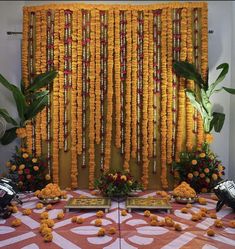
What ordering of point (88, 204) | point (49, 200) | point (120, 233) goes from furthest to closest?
point (49, 200) → point (88, 204) → point (120, 233)

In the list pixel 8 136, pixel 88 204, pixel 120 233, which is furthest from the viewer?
pixel 8 136

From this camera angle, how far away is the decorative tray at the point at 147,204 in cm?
302

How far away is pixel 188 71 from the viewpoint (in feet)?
12.4

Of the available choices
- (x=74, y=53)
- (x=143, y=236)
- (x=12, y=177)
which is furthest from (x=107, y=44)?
(x=143, y=236)

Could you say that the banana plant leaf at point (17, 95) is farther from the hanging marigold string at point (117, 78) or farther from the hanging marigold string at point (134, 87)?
the hanging marigold string at point (134, 87)

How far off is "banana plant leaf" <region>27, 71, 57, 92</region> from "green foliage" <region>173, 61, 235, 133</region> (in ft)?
4.96

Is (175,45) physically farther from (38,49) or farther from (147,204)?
(147,204)

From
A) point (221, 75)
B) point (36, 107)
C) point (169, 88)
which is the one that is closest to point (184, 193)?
point (169, 88)

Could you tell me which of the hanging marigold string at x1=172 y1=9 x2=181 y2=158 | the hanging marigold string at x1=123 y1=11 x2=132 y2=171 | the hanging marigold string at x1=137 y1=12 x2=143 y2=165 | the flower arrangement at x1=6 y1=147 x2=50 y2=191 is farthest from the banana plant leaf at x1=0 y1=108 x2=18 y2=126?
the hanging marigold string at x1=172 y1=9 x2=181 y2=158

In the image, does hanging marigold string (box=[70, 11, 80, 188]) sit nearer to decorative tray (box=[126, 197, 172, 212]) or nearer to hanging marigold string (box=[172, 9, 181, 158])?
decorative tray (box=[126, 197, 172, 212])

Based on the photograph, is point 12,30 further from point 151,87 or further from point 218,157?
point 218,157

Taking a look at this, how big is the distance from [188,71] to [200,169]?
3.90 ft

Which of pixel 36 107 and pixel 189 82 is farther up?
pixel 189 82

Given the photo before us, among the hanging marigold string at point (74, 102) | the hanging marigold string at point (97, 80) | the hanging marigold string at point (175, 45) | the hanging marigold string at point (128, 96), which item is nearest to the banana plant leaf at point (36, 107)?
the hanging marigold string at point (74, 102)
